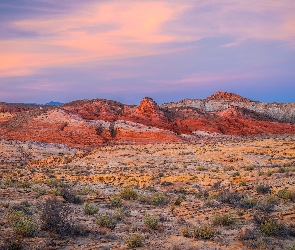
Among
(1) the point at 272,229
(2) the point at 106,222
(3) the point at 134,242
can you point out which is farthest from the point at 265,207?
(3) the point at 134,242

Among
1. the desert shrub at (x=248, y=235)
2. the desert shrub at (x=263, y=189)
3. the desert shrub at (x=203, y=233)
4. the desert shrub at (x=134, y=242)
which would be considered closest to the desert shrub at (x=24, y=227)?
the desert shrub at (x=134, y=242)

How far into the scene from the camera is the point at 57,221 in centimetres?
902

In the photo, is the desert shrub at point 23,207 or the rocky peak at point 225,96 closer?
the desert shrub at point 23,207

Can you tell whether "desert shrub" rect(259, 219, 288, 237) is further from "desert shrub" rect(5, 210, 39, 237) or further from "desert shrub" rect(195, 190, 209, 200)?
"desert shrub" rect(5, 210, 39, 237)

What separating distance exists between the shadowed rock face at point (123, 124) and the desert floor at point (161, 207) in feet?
58.2

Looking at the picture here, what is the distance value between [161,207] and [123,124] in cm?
3440

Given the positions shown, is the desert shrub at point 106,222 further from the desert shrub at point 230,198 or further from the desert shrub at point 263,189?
the desert shrub at point 263,189

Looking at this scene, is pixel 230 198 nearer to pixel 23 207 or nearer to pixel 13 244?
pixel 23 207

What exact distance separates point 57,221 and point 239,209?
6201mm

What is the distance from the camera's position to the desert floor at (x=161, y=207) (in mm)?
8789

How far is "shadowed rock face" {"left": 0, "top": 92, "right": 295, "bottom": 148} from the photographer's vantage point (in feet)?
142

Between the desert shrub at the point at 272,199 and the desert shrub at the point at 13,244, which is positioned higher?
the desert shrub at the point at 13,244

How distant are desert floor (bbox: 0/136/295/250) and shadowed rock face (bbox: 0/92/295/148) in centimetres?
1773

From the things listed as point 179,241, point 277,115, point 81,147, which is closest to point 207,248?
point 179,241
